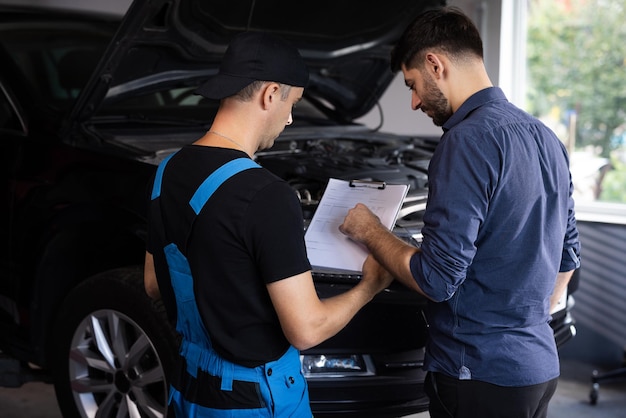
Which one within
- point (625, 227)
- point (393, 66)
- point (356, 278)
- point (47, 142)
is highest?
point (393, 66)

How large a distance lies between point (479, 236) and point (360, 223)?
33 cm

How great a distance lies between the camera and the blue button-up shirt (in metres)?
1.77

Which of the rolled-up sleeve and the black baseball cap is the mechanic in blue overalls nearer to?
the black baseball cap

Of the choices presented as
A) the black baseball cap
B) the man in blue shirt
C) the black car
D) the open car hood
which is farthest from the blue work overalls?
the open car hood

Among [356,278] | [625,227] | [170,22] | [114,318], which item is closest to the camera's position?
[356,278]

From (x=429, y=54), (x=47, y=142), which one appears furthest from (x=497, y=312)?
(x=47, y=142)

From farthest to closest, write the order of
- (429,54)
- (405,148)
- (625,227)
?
1. (625,227)
2. (405,148)
3. (429,54)

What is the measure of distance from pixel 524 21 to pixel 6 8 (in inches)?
126

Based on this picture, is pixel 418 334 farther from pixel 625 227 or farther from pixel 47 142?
pixel 625 227

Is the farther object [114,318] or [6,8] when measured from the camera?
[6,8]

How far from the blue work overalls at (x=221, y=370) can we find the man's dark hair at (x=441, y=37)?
2.02ft

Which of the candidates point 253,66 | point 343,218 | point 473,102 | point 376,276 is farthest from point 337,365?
point 253,66

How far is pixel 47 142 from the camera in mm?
3260

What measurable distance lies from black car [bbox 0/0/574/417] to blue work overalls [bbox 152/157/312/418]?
528mm
